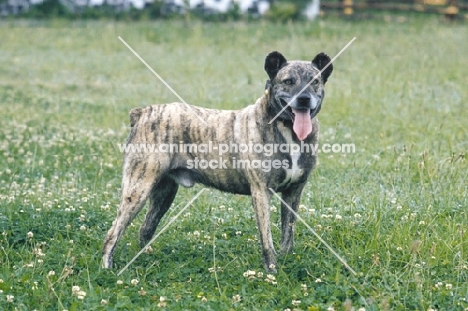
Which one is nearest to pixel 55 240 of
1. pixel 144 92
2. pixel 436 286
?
pixel 436 286

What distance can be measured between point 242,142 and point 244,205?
1605 mm

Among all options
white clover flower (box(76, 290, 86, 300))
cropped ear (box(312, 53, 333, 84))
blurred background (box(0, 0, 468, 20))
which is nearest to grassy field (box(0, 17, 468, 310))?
white clover flower (box(76, 290, 86, 300))

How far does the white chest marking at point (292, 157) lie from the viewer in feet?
19.6

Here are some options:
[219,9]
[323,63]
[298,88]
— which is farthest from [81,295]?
[219,9]

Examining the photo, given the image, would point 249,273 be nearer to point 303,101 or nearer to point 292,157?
point 292,157

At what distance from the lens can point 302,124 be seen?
5.84 meters

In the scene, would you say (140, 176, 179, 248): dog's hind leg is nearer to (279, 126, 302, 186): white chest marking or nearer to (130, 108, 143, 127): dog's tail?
(130, 108, 143, 127): dog's tail

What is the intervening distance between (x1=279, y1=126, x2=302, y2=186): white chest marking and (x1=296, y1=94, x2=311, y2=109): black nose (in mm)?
304

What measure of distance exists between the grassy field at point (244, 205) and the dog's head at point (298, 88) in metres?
1.07

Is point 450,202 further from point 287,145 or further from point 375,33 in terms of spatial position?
point 375,33

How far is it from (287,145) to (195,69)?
11480 mm

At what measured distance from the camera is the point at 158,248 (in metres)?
6.57

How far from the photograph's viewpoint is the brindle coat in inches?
235

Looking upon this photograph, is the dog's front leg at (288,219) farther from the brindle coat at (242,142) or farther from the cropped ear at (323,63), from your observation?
the cropped ear at (323,63)
